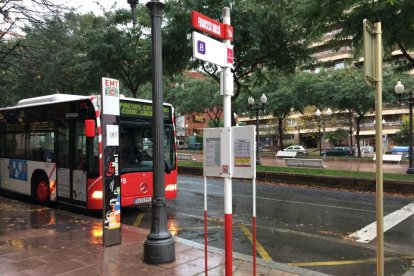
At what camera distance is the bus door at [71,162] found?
9781 millimetres

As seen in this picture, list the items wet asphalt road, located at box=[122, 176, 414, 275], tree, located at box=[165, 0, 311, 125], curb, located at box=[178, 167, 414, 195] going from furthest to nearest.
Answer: tree, located at box=[165, 0, 311, 125] → curb, located at box=[178, 167, 414, 195] → wet asphalt road, located at box=[122, 176, 414, 275]

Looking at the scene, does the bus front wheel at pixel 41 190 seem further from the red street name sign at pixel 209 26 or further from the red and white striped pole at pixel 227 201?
the red street name sign at pixel 209 26

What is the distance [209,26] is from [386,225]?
275 inches

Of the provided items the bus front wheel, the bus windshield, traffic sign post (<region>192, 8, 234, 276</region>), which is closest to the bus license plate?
the bus windshield

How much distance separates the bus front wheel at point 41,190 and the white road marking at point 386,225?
7893mm

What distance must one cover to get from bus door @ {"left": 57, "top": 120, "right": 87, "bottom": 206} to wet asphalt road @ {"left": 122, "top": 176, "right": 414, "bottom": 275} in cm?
137

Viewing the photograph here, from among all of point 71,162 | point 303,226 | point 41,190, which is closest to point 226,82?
point 303,226

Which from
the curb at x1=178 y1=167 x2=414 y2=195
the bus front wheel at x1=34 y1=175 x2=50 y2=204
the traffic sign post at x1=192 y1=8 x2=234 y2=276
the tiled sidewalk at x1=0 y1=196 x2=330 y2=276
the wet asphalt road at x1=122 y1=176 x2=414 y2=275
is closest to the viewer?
the traffic sign post at x1=192 y1=8 x2=234 y2=276

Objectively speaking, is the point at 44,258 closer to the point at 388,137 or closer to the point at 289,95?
the point at 289,95

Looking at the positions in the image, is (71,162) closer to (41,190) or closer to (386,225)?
(41,190)

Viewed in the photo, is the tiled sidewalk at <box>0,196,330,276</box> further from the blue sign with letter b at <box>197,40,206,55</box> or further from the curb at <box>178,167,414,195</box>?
the curb at <box>178,167,414,195</box>

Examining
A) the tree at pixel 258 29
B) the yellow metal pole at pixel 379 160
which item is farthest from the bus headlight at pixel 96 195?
the tree at pixel 258 29

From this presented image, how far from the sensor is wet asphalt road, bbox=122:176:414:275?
659 cm

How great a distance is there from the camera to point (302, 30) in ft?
Result: 60.4
